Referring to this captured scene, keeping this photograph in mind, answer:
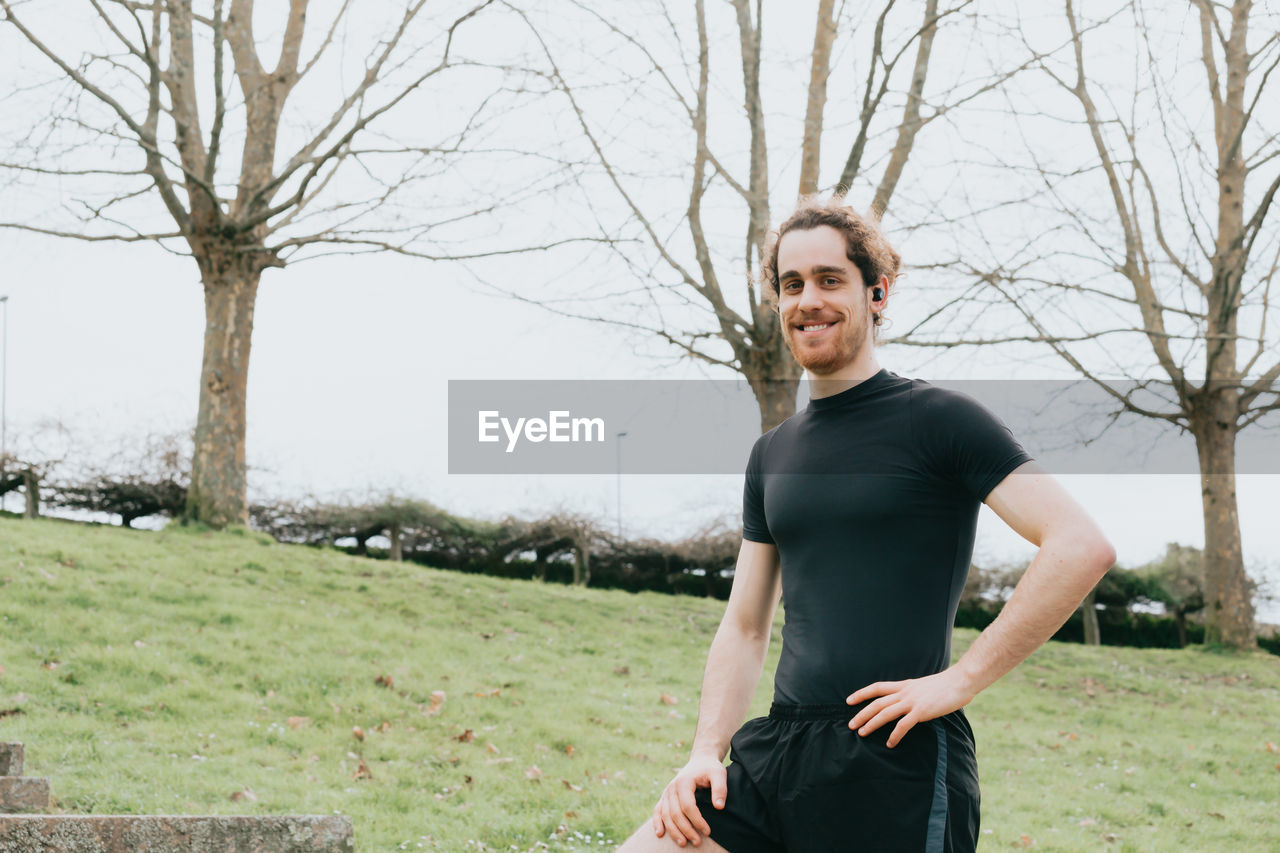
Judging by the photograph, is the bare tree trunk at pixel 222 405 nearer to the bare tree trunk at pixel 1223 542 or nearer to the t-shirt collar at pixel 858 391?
the t-shirt collar at pixel 858 391

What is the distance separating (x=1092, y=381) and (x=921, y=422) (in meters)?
14.9

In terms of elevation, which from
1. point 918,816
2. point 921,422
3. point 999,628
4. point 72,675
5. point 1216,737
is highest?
point 921,422

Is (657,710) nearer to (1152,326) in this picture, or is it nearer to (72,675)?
(72,675)

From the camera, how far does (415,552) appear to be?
2092 centimetres

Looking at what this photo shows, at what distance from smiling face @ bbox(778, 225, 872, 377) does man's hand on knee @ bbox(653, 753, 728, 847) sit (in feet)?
3.15

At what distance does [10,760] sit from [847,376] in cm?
414

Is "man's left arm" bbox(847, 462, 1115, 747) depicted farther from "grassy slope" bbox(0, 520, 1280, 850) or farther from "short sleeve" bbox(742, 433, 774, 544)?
"grassy slope" bbox(0, 520, 1280, 850)

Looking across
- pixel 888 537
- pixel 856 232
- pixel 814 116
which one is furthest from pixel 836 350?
pixel 814 116

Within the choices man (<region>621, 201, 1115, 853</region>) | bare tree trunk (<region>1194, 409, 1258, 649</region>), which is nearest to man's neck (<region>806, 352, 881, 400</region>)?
man (<region>621, 201, 1115, 853</region>)

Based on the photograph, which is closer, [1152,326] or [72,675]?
[72,675]

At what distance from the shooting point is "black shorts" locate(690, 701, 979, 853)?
2.15m

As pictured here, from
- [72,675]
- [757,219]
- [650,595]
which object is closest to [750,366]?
[757,219]

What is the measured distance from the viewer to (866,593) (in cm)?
228

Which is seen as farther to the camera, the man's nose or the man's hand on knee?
the man's nose
